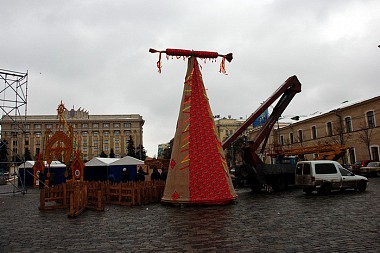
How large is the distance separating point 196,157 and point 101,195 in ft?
13.6

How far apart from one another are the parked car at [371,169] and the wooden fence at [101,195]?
2298 cm

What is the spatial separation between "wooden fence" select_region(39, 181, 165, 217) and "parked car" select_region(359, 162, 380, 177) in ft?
75.4

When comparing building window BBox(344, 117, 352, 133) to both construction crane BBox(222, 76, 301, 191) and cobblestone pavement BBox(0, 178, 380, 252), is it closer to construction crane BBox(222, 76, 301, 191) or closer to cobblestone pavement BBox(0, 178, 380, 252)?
construction crane BBox(222, 76, 301, 191)

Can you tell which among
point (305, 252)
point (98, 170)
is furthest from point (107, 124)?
point (305, 252)

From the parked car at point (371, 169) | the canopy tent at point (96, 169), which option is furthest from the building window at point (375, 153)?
the canopy tent at point (96, 169)

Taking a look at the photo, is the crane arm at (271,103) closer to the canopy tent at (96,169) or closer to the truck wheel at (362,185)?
the truck wheel at (362,185)

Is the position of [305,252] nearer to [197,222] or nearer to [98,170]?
[197,222]

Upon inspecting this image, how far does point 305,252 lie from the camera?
18.6ft

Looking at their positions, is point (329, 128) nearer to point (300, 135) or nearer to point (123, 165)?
point (300, 135)

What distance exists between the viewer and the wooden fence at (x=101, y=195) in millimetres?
12977

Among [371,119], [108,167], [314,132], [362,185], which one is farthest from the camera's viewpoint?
[314,132]

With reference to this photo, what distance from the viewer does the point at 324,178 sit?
16.2m

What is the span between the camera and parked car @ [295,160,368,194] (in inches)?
637

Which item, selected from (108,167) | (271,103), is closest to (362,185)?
(271,103)
